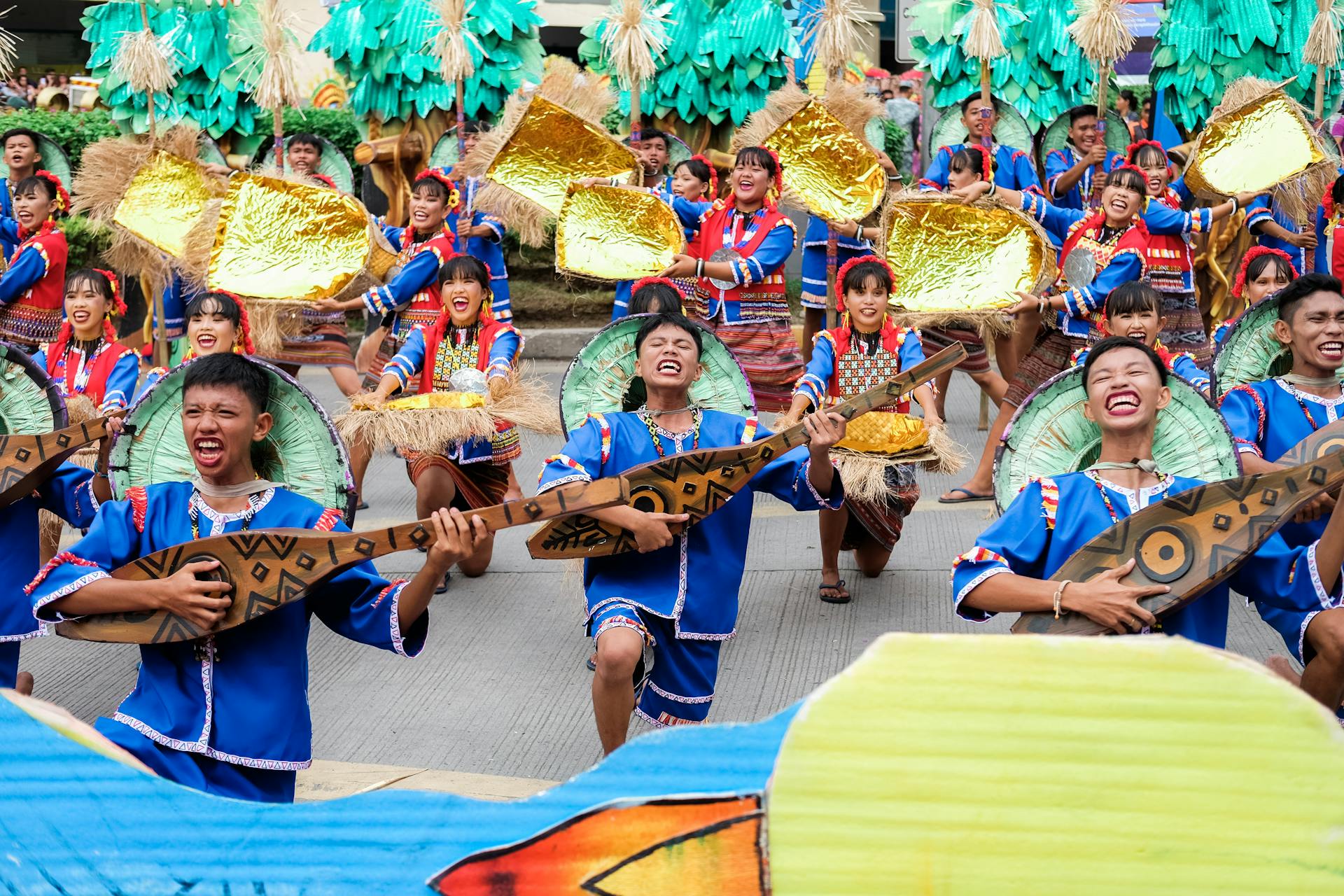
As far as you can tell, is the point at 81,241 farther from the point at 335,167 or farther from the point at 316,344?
the point at 316,344

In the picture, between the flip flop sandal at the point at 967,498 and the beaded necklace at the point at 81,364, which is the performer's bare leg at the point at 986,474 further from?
the beaded necklace at the point at 81,364

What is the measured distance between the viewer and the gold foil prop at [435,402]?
502 centimetres

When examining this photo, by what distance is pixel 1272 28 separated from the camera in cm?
859

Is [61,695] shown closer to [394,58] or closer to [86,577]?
[86,577]

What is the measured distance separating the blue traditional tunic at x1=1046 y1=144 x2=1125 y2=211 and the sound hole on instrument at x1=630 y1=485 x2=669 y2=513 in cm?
565

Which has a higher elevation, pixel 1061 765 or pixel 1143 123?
pixel 1061 765

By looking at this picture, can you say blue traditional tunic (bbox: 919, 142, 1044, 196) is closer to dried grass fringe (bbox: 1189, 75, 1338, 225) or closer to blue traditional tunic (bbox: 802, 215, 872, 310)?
blue traditional tunic (bbox: 802, 215, 872, 310)

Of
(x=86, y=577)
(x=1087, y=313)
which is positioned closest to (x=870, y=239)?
(x=1087, y=313)

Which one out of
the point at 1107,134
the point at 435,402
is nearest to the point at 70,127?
the point at 435,402

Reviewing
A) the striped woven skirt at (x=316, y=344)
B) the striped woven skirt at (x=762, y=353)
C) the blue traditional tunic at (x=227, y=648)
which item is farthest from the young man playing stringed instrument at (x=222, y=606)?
the striped woven skirt at (x=316, y=344)

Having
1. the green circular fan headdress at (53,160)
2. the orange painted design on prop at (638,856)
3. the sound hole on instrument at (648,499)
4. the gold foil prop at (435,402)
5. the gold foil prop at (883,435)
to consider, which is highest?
the orange painted design on prop at (638,856)

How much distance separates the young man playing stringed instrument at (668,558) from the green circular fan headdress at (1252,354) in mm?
1258

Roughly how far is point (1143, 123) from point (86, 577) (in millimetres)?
8566

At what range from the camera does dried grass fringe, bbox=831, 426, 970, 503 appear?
191 inches
